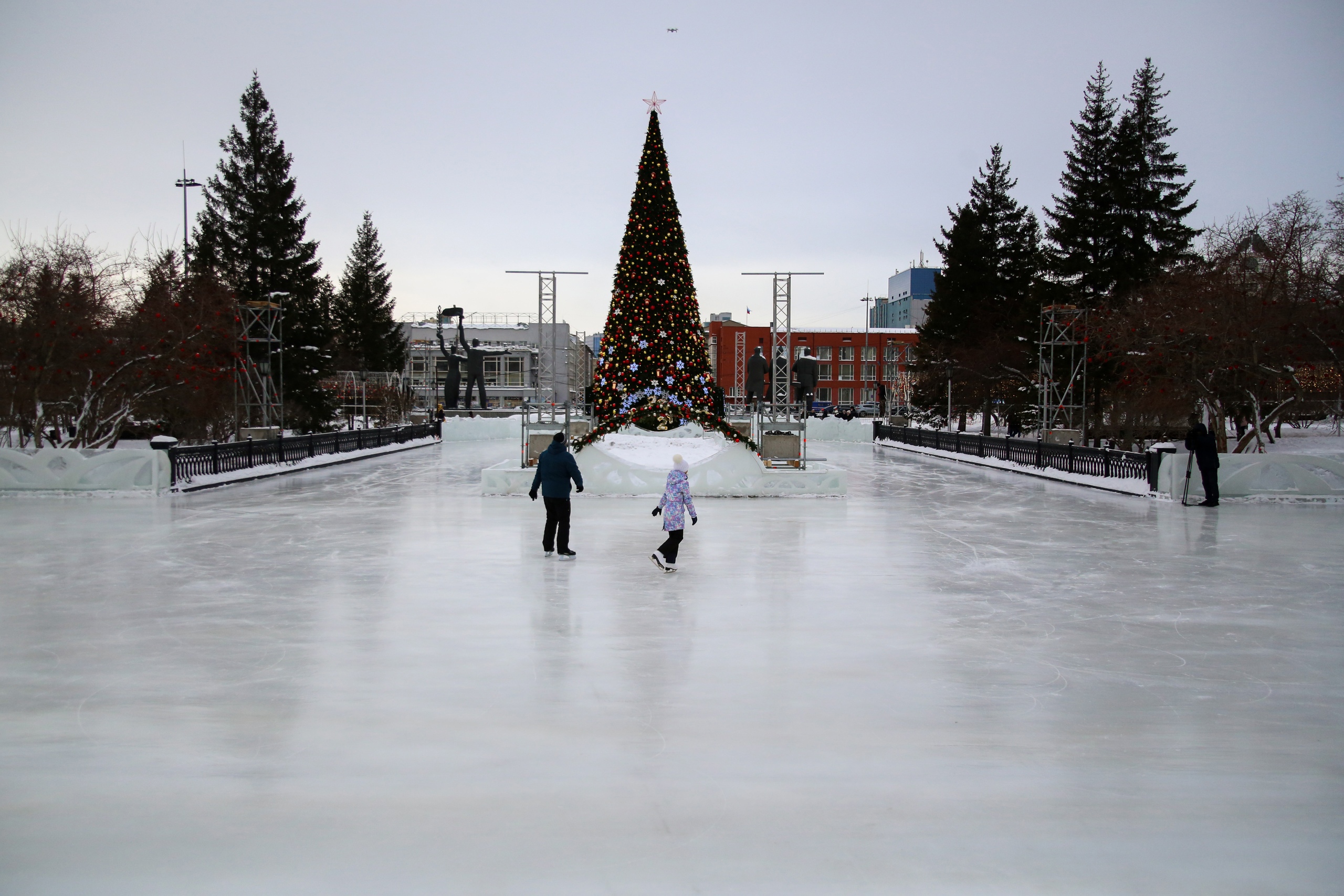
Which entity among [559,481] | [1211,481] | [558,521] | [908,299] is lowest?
[558,521]

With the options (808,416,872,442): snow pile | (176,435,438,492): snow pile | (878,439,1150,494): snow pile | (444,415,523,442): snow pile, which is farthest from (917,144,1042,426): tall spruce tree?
(176,435,438,492): snow pile

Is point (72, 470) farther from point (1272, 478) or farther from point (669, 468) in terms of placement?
point (1272, 478)

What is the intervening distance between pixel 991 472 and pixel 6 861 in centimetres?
2875

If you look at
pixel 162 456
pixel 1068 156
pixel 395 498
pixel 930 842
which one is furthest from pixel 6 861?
pixel 1068 156

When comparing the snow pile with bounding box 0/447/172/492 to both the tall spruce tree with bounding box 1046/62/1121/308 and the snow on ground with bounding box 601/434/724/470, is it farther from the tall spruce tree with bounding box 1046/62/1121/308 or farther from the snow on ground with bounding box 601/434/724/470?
the tall spruce tree with bounding box 1046/62/1121/308

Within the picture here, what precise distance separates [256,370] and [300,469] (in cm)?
786

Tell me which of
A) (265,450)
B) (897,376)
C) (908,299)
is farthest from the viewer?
(908,299)

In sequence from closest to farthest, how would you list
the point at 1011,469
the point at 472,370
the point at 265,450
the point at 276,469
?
1. the point at 276,469
2. the point at 265,450
3. the point at 1011,469
4. the point at 472,370

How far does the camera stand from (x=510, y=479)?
20.7 m

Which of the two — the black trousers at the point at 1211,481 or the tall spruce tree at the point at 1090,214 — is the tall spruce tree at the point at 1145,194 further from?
the black trousers at the point at 1211,481

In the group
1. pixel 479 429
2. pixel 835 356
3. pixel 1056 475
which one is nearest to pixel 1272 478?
pixel 1056 475

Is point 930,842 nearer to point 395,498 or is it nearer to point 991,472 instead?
point 395,498

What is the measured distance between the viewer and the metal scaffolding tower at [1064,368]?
3294cm

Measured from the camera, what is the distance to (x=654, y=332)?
22062 millimetres
